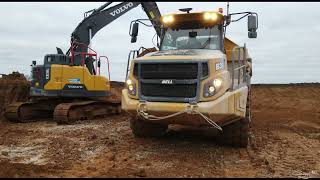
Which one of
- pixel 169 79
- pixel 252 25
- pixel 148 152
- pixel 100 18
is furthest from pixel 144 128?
pixel 100 18

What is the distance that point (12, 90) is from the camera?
1642cm

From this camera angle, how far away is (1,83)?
1620 centimetres

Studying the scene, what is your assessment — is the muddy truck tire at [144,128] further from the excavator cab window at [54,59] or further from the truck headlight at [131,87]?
the excavator cab window at [54,59]

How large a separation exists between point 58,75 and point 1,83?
3448 mm

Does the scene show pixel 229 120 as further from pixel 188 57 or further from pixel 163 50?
pixel 163 50

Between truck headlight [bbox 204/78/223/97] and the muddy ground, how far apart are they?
1.24 metres

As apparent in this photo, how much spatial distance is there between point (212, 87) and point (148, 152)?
Answer: 6.44 feet

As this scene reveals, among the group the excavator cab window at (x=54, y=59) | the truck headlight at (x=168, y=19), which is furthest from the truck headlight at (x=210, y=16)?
the excavator cab window at (x=54, y=59)

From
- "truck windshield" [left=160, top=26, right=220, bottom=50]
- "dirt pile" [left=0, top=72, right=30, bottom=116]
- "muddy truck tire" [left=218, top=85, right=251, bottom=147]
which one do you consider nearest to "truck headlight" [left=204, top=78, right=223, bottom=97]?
"muddy truck tire" [left=218, top=85, right=251, bottom=147]

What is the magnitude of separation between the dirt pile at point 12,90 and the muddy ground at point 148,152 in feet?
9.16

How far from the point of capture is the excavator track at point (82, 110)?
13.5 metres

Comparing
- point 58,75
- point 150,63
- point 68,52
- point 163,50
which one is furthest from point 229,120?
point 68,52

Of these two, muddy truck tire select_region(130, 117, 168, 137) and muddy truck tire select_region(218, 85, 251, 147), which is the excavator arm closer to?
muddy truck tire select_region(130, 117, 168, 137)

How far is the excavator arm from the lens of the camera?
15.4 meters
